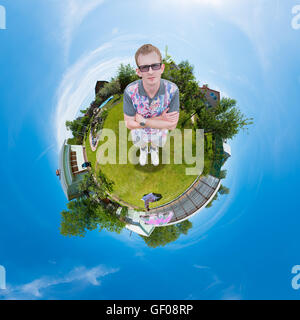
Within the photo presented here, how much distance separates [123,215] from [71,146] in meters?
3.07

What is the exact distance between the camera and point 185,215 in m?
5.79

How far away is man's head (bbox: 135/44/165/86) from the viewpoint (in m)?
2.57

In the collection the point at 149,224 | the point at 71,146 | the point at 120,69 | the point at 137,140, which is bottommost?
the point at 149,224

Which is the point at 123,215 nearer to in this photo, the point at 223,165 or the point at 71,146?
the point at 71,146

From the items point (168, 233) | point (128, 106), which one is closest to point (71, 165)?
point (128, 106)

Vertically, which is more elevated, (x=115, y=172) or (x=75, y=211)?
(x=115, y=172)

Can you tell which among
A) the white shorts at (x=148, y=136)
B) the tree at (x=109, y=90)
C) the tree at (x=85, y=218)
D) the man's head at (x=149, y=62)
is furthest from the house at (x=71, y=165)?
the man's head at (x=149, y=62)

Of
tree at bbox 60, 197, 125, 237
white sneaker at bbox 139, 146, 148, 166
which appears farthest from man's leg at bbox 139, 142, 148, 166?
tree at bbox 60, 197, 125, 237

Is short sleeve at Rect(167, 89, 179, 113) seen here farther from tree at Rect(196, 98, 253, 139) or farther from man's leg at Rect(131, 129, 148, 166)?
tree at Rect(196, 98, 253, 139)

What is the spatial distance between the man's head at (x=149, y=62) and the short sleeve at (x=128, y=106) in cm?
56

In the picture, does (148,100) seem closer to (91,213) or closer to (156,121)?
(156,121)

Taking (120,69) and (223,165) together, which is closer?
(120,69)

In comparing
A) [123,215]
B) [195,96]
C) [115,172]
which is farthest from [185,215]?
[195,96]

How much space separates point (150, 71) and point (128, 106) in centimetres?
86
